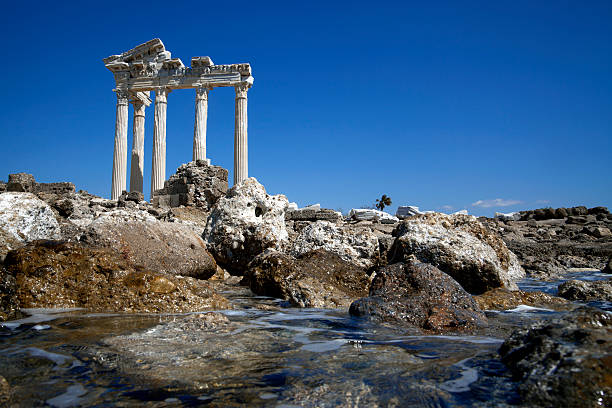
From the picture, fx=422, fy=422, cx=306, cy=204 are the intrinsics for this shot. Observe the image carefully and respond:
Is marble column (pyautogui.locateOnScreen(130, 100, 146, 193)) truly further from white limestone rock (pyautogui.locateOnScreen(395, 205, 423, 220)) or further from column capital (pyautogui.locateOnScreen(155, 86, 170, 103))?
white limestone rock (pyautogui.locateOnScreen(395, 205, 423, 220))

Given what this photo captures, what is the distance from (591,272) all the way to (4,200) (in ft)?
47.1

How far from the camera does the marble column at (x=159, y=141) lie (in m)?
27.6

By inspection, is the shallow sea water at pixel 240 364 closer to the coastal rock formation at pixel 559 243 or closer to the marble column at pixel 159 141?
the coastal rock formation at pixel 559 243

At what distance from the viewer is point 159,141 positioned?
28.1 meters

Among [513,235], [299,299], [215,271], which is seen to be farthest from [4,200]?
[513,235]

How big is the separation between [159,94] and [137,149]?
420cm

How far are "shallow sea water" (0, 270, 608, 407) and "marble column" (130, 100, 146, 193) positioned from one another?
26.5m

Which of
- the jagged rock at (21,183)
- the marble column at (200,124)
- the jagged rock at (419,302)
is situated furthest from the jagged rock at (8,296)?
Result: the marble column at (200,124)

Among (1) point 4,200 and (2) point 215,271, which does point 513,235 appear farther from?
(1) point 4,200

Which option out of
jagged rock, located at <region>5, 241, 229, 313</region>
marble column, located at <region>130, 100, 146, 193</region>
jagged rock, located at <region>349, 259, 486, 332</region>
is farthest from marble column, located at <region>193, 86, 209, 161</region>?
jagged rock, located at <region>349, 259, 486, 332</region>

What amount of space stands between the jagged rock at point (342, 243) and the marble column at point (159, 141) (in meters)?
21.5

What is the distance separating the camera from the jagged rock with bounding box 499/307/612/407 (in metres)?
1.98

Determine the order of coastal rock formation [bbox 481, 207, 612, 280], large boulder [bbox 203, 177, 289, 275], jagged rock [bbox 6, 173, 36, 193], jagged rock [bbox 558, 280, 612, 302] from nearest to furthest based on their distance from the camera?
jagged rock [bbox 558, 280, 612, 302] < large boulder [bbox 203, 177, 289, 275] < coastal rock formation [bbox 481, 207, 612, 280] < jagged rock [bbox 6, 173, 36, 193]

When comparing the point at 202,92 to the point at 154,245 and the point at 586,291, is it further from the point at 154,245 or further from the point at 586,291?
the point at 586,291
